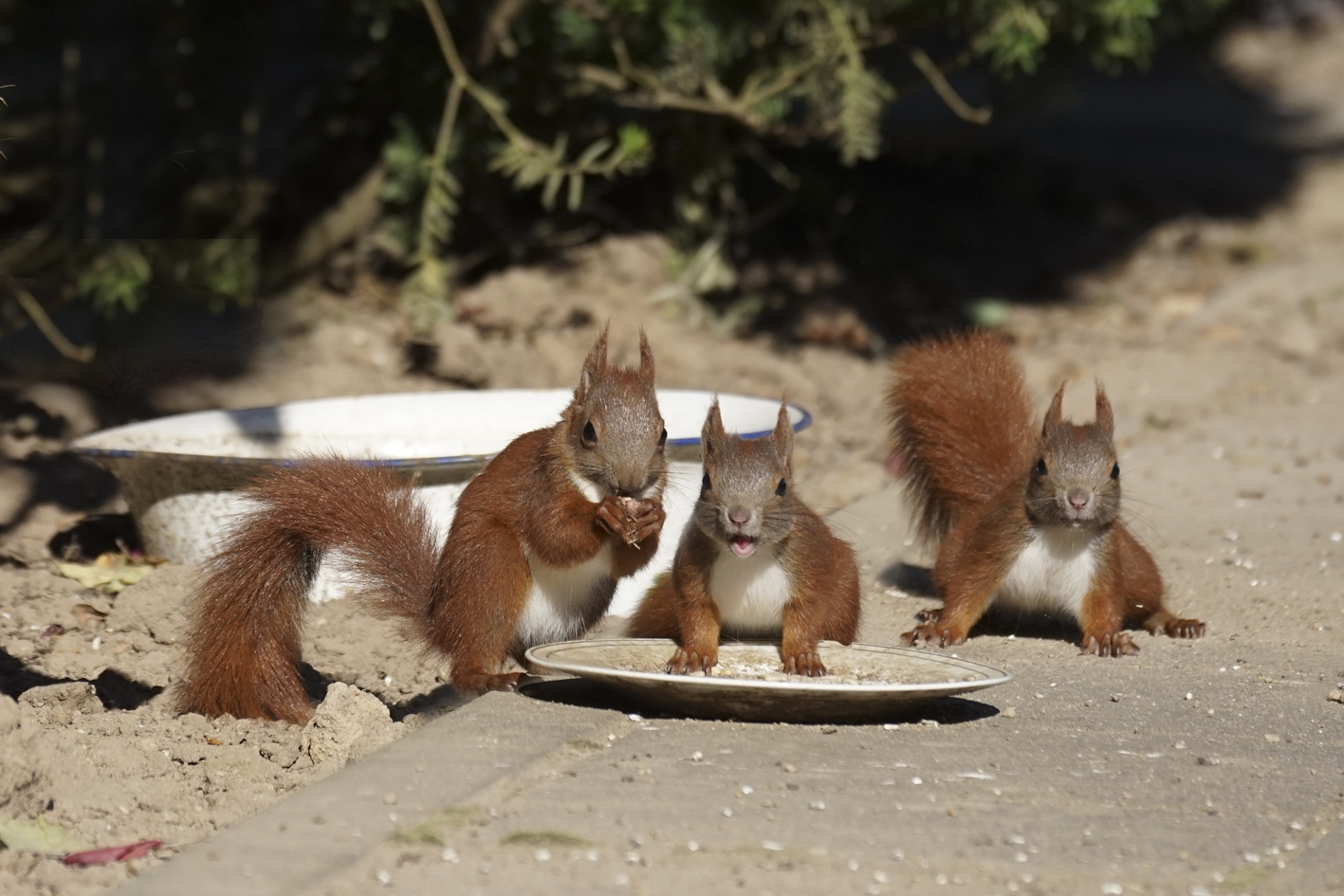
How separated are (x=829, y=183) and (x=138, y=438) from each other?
4890 millimetres

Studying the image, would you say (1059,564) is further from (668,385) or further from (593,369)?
(668,385)

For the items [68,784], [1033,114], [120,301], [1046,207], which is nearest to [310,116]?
[120,301]

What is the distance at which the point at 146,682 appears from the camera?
3.61 metres

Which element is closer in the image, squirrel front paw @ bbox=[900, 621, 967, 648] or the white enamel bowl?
squirrel front paw @ bbox=[900, 621, 967, 648]

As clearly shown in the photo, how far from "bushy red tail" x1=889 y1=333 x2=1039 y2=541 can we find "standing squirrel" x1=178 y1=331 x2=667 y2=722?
1138mm

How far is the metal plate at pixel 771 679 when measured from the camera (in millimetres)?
2875

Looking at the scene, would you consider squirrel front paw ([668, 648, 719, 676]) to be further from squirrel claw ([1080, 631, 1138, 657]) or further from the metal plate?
squirrel claw ([1080, 631, 1138, 657])

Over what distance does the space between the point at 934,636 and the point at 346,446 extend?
189 centimetres

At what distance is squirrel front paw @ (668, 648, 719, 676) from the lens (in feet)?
10.5

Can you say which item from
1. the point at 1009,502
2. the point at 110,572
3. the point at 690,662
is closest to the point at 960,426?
the point at 1009,502

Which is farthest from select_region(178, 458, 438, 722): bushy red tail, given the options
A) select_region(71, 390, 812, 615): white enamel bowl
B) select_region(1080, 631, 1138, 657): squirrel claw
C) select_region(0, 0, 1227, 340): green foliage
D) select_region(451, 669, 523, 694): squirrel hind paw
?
select_region(0, 0, 1227, 340): green foliage

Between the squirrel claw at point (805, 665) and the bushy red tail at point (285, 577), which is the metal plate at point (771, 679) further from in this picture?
the bushy red tail at point (285, 577)

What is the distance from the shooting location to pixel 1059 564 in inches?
147

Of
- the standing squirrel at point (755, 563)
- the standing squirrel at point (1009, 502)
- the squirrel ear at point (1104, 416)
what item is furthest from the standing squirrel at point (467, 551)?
the squirrel ear at point (1104, 416)
